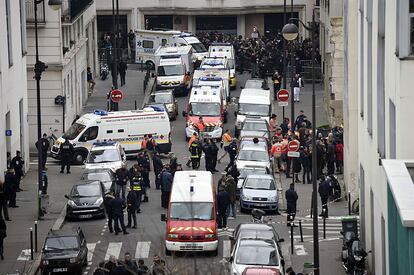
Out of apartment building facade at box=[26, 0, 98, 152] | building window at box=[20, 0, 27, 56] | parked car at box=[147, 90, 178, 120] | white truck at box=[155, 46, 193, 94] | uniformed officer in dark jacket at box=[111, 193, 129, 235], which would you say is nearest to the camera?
uniformed officer in dark jacket at box=[111, 193, 129, 235]

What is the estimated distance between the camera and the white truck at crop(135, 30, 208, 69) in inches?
3280

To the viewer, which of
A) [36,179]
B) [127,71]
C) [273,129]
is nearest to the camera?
[36,179]

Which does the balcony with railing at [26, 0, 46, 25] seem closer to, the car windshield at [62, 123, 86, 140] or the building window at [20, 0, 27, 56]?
the building window at [20, 0, 27, 56]

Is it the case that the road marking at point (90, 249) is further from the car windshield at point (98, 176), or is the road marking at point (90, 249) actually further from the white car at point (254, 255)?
the car windshield at point (98, 176)

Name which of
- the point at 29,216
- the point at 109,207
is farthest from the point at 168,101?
the point at 109,207

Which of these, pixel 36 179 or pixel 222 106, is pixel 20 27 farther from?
pixel 222 106

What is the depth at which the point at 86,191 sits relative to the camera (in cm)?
4556

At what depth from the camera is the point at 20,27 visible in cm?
5581

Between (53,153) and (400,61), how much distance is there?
94.6ft

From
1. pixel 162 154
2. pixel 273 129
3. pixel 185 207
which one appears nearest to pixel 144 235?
pixel 185 207

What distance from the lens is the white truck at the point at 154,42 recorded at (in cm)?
8331

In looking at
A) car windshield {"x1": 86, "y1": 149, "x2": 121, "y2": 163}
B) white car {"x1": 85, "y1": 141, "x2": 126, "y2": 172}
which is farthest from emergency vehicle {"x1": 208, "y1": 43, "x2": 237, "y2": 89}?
car windshield {"x1": 86, "y1": 149, "x2": 121, "y2": 163}

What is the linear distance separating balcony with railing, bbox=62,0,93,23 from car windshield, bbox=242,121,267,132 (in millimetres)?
10235

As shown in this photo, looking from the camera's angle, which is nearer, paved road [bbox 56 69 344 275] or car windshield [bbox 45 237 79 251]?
car windshield [bbox 45 237 79 251]
